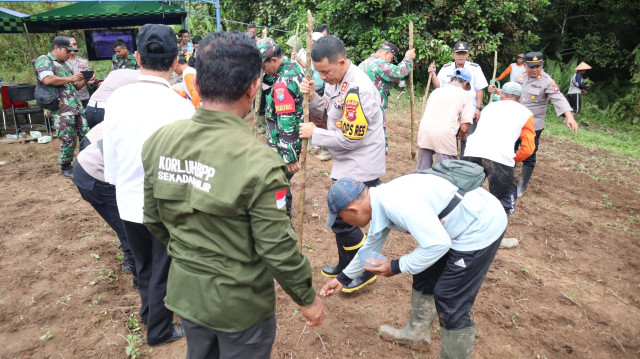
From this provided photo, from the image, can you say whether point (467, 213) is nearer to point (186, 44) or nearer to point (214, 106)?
point (214, 106)

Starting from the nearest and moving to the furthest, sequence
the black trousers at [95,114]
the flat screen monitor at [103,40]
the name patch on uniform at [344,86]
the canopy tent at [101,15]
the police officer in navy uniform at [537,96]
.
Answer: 1. the name patch on uniform at [344,86]
2. the black trousers at [95,114]
3. the police officer in navy uniform at [537,96]
4. the canopy tent at [101,15]
5. the flat screen monitor at [103,40]

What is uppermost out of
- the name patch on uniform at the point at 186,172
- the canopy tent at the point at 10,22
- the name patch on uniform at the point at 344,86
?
the canopy tent at the point at 10,22

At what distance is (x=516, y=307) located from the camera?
345 cm

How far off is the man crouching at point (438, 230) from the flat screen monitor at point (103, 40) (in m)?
12.0

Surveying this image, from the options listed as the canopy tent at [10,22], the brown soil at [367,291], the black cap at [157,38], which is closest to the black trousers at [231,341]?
the brown soil at [367,291]

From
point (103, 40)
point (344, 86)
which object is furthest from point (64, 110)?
point (103, 40)

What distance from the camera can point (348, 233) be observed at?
3451mm

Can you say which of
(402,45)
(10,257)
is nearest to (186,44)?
(402,45)

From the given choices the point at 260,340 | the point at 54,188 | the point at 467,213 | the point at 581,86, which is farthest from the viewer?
the point at 581,86

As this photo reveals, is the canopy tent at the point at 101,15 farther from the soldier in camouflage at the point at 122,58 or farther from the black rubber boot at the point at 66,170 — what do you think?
the black rubber boot at the point at 66,170

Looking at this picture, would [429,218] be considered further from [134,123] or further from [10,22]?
[10,22]

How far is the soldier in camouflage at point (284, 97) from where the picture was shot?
3631 millimetres

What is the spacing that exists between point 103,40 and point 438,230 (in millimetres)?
12812

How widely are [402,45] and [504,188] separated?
778cm
